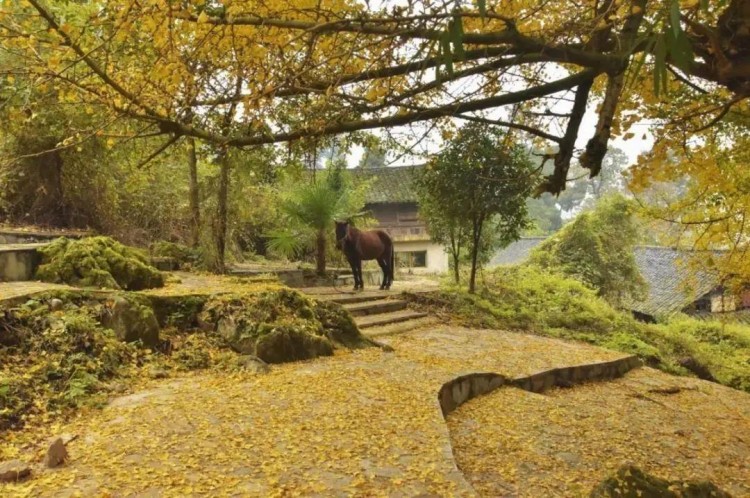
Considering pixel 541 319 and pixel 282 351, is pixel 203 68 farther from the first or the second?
pixel 541 319

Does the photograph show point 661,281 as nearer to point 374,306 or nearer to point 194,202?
point 374,306

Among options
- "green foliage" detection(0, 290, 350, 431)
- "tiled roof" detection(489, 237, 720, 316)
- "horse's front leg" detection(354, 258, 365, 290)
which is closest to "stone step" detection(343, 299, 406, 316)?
"horse's front leg" detection(354, 258, 365, 290)

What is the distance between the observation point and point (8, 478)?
2.61 metres

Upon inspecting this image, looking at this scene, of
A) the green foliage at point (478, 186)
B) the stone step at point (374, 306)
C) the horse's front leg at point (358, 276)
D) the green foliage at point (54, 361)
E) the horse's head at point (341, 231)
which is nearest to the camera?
the green foliage at point (54, 361)

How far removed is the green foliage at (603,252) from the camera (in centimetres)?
1652

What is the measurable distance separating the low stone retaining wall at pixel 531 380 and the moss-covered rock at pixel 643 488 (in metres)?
2.03

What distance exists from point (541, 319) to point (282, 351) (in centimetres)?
659

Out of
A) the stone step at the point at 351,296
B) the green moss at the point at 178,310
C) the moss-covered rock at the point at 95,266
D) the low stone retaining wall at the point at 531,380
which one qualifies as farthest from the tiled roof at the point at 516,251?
the green moss at the point at 178,310

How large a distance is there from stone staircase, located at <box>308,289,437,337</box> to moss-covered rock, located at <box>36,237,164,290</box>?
270 centimetres

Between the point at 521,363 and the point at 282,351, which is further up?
the point at 282,351

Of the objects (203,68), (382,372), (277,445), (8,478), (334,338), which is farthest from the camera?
(334,338)

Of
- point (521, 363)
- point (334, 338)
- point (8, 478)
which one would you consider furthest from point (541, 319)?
point (8, 478)

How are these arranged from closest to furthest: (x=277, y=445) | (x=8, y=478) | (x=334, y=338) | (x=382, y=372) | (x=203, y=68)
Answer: (x=8, y=478) < (x=277, y=445) < (x=203, y=68) < (x=382, y=372) < (x=334, y=338)

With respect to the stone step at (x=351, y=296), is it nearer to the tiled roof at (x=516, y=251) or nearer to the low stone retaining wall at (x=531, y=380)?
the low stone retaining wall at (x=531, y=380)
